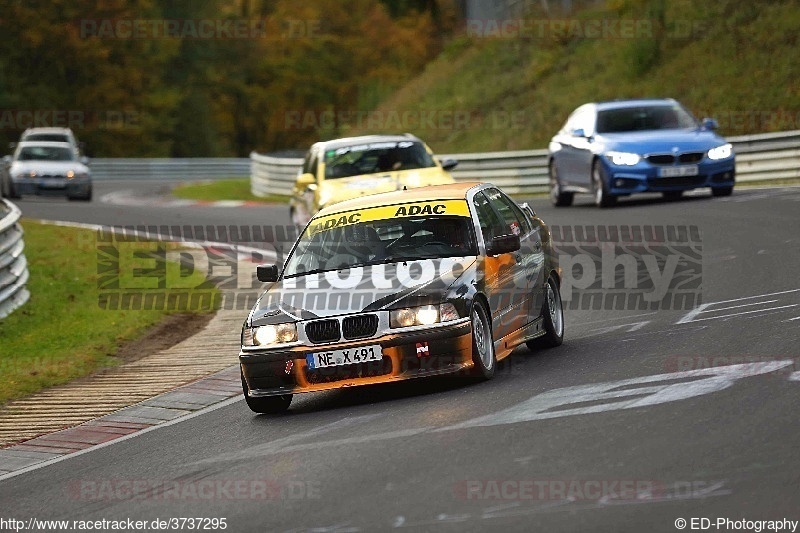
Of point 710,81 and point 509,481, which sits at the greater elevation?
point 509,481

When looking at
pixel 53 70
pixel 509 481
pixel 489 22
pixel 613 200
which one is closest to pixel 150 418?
pixel 509 481

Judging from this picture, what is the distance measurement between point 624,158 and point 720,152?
145 centimetres

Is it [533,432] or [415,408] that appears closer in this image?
[533,432]

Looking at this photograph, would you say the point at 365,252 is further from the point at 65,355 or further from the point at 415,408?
the point at 65,355

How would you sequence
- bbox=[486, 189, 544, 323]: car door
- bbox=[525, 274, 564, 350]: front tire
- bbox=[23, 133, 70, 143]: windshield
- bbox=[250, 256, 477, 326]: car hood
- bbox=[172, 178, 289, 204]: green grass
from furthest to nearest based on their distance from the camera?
bbox=[23, 133, 70, 143]: windshield → bbox=[172, 178, 289, 204]: green grass → bbox=[525, 274, 564, 350]: front tire → bbox=[486, 189, 544, 323]: car door → bbox=[250, 256, 477, 326]: car hood

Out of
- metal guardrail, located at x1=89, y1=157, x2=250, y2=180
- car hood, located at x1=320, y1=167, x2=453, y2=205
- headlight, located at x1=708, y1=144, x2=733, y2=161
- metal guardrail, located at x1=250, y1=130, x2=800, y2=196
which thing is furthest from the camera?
metal guardrail, located at x1=89, y1=157, x2=250, y2=180

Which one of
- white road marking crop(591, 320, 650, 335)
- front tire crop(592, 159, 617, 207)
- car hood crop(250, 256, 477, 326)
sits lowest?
front tire crop(592, 159, 617, 207)

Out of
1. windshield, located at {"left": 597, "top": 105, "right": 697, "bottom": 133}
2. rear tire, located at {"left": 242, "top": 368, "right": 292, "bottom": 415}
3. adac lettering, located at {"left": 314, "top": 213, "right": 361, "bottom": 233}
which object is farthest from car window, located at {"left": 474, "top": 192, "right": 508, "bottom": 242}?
windshield, located at {"left": 597, "top": 105, "right": 697, "bottom": 133}

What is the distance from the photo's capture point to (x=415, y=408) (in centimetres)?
980

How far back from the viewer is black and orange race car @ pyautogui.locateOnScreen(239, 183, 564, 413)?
33.2ft

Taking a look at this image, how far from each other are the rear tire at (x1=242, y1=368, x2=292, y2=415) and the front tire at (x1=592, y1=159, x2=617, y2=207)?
13.4 m

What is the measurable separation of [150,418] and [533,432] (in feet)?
11.9

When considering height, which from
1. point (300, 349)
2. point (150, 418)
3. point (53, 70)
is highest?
point (300, 349)

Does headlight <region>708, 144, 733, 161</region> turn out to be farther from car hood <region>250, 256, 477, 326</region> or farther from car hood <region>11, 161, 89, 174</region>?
car hood <region>11, 161, 89, 174</region>
